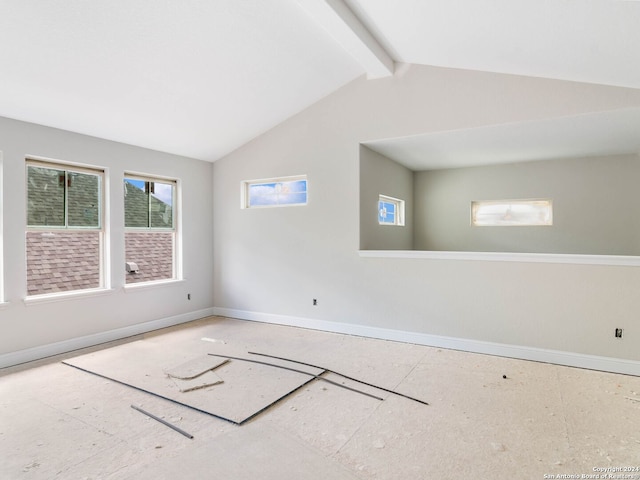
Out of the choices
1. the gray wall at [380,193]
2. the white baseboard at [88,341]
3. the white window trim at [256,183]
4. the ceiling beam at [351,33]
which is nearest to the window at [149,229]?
the white baseboard at [88,341]

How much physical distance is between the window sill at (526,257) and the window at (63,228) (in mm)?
3297

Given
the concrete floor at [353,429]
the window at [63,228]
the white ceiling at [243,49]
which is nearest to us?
the concrete floor at [353,429]

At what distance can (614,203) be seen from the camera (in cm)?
522

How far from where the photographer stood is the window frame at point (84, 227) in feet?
12.6

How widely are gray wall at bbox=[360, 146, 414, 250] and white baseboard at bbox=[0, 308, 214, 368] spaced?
9.54 ft

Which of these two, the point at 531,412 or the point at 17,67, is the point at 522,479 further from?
the point at 17,67

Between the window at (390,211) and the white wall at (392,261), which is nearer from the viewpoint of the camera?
the white wall at (392,261)

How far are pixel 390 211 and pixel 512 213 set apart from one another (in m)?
1.99

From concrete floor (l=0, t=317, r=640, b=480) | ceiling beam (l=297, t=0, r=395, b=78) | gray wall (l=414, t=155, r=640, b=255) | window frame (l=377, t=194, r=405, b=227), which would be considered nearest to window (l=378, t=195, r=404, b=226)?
window frame (l=377, t=194, r=405, b=227)

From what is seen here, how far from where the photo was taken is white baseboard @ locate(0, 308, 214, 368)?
368 centimetres

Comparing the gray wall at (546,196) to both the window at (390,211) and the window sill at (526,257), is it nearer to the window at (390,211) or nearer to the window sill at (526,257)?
the window at (390,211)

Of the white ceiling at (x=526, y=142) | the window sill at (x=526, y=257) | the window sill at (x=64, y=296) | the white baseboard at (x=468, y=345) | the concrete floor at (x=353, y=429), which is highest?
the white ceiling at (x=526, y=142)

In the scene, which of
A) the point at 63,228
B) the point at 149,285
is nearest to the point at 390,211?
the point at 149,285

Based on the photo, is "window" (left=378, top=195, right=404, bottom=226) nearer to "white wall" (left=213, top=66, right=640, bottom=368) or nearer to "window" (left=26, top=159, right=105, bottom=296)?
"white wall" (left=213, top=66, right=640, bottom=368)
